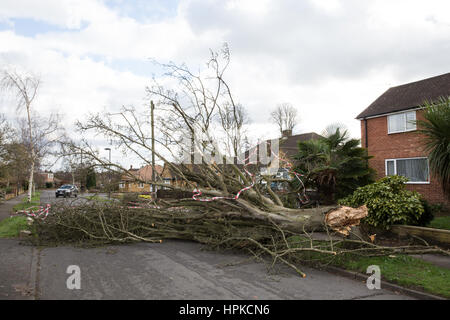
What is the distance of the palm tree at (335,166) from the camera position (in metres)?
10.9

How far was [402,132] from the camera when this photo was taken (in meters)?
16.6

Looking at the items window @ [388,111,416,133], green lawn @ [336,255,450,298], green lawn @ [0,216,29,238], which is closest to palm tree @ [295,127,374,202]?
green lawn @ [336,255,450,298]

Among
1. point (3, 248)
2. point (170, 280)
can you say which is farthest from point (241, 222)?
point (3, 248)

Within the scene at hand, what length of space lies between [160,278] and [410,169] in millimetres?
14741

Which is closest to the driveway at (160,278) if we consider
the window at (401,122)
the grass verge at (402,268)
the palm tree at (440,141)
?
the grass verge at (402,268)

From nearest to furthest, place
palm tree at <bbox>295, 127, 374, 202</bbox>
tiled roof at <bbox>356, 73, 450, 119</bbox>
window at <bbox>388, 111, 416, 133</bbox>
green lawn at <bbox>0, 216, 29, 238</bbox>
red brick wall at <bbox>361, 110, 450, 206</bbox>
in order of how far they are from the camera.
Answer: green lawn at <bbox>0, 216, 29, 238</bbox> → palm tree at <bbox>295, 127, 374, 202</bbox> → red brick wall at <bbox>361, 110, 450, 206</bbox> → tiled roof at <bbox>356, 73, 450, 119</bbox> → window at <bbox>388, 111, 416, 133</bbox>

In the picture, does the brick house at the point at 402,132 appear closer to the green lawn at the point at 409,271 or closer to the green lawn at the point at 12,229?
the green lawn at the point at 409,271

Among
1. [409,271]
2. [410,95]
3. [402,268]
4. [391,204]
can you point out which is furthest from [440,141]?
[410,95]

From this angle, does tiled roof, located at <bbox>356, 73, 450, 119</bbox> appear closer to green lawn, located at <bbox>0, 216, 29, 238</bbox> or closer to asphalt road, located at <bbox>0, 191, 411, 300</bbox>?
asphalt road, located at <bbox>0, 191, 411, 300</bbox>

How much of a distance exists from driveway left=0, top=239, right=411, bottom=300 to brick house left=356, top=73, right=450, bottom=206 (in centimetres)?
1193

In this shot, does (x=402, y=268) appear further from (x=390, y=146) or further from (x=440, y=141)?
(x=390, y=146)

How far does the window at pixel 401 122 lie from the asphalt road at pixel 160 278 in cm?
1296

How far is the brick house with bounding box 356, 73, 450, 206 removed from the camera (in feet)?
51.3

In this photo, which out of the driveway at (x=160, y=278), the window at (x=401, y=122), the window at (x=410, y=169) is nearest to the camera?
the driveway at (x=160, y=278)
